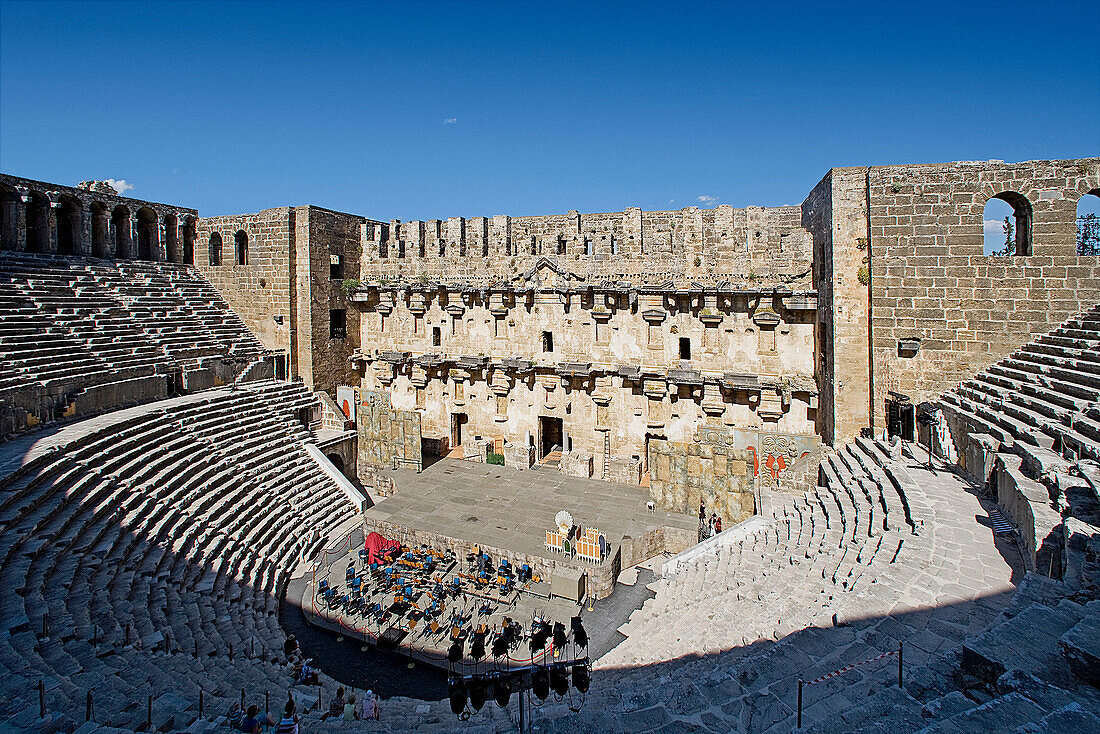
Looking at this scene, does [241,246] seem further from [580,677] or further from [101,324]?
[580,677]

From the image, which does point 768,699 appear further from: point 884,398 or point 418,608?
point 884,398

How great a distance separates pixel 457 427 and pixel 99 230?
48.4 feet

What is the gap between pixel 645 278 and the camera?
62.4 feet

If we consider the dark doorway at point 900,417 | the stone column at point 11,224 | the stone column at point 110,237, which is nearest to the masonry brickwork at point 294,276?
the stone column at point 110,237

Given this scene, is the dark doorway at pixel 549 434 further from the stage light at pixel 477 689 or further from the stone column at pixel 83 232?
the stone column at pixel 83 232

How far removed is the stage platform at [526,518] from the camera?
44.3 feet

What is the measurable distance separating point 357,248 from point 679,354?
44.0 feet

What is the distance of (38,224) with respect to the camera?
63.5ft

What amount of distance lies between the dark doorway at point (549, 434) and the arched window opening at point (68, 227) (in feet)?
57.2

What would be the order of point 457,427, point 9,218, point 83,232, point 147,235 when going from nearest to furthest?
point 9,218 → point 83,232 → point 457,427 → point 147,235

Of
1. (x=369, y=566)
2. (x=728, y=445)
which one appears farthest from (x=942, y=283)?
(x=369, y=566)

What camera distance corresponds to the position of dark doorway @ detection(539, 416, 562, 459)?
21234 millimetres

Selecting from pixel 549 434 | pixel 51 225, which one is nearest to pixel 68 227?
pixel 51 225

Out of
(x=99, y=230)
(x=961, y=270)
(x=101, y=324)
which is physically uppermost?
(x=99, y=230)
